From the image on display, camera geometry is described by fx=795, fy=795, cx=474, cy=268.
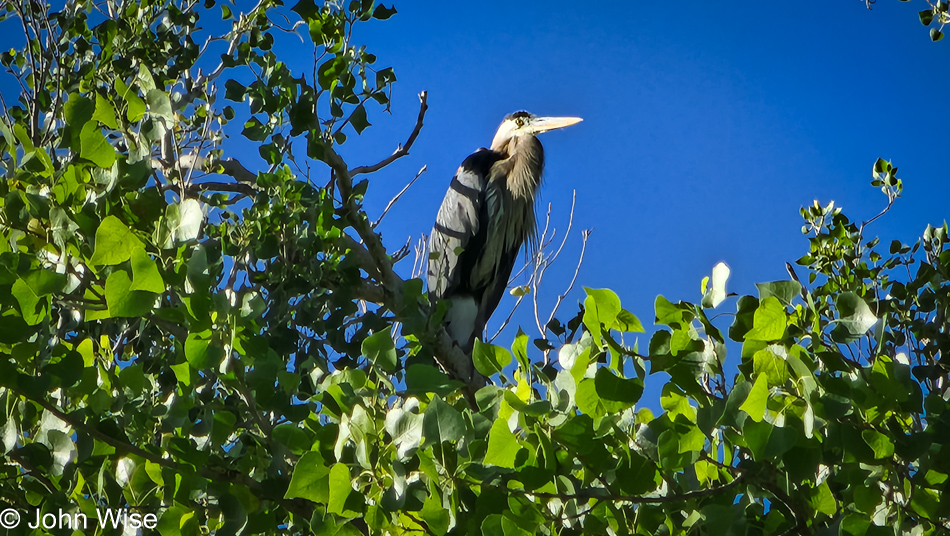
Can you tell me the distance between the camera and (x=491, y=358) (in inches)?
37.8

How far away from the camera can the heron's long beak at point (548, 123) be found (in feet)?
15.9

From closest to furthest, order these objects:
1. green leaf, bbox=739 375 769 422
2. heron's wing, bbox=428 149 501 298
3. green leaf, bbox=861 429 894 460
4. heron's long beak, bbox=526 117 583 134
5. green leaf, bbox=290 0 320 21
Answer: green leaf, bbox=739 375 769 422
green leaf, bbox=861 429 894 460
green leaf, bbox=290 0 320 21
heron's wing, bbox=428 149 501 298
heron's long beak, bbox=526 117 583 134

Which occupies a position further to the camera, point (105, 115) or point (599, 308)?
point (105, 115)

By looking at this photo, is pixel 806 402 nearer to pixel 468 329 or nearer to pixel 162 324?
pixel 162 324

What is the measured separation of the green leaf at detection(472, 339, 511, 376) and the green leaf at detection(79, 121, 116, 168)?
1.81ft

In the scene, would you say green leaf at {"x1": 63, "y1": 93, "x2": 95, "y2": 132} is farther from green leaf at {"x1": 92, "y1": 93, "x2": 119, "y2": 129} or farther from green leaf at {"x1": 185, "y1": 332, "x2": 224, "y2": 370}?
green leaf at {"x1": 185, "y1": 332, "x2": 224, "y2": 370}

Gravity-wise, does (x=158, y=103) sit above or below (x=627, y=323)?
above

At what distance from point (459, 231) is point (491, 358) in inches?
122

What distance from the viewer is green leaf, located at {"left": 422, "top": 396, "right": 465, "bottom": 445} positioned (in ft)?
2.71

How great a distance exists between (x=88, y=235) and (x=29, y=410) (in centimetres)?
35

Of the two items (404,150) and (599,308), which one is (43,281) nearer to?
(599,308)

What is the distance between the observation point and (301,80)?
1951 mm

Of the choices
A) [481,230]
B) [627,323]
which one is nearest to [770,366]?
[627,323]

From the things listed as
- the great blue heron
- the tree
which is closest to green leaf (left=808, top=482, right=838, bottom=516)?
the tree
